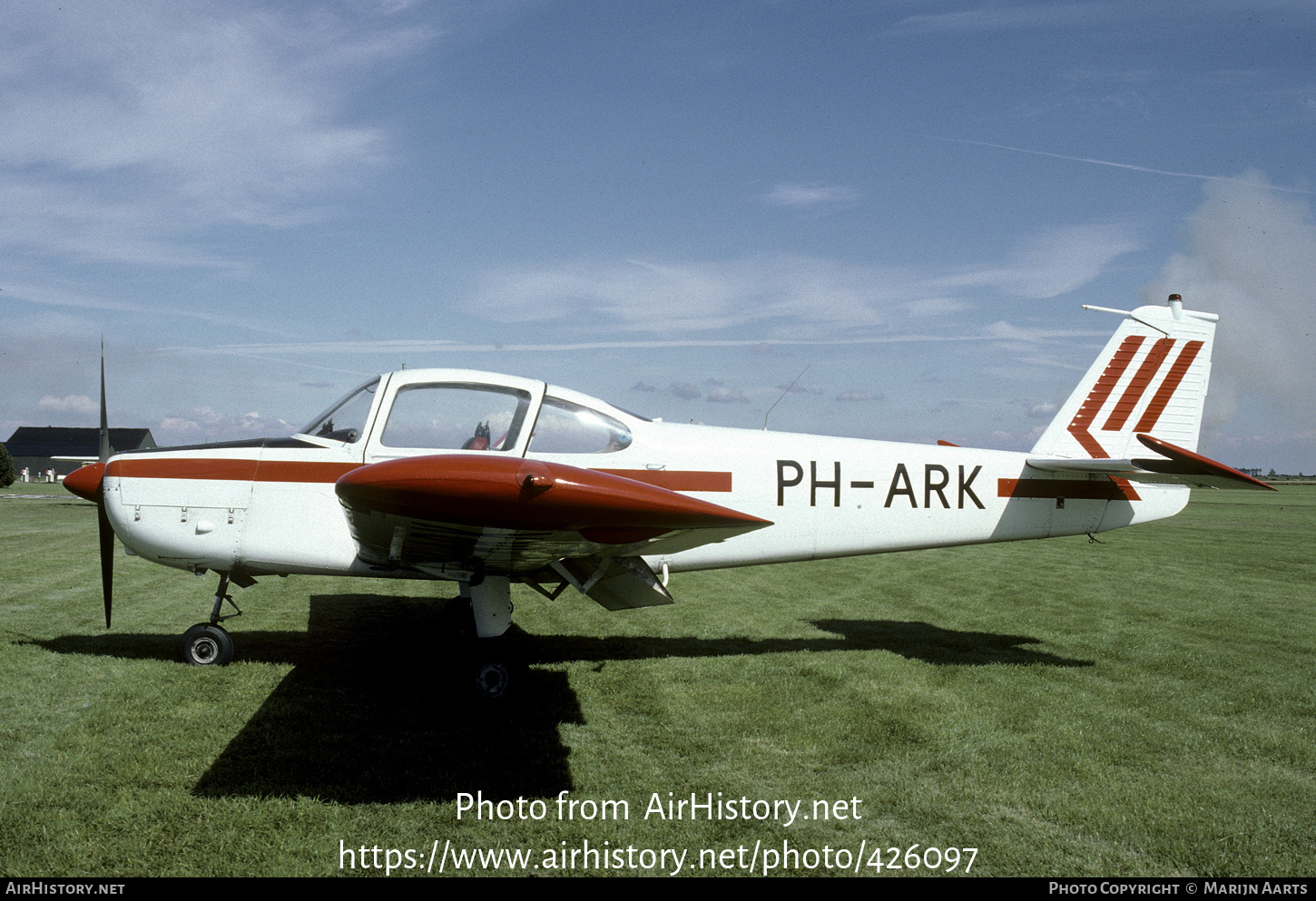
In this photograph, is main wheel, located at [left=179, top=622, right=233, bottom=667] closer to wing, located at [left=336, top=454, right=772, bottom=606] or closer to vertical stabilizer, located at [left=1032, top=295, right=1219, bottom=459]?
wing, located at [left=336, top=454, right=772, bottom=606]

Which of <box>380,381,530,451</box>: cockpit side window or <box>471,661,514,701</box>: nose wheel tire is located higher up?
<box>380,381,530,451</box>: cockpit side window

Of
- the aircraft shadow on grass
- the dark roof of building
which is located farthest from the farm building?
the aircraft shadow on grass

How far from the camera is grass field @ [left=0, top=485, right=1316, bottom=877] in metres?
3.53

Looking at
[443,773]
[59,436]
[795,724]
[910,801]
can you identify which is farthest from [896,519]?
[59,436]

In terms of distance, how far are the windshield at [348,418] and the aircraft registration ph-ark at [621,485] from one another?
0.6 inches

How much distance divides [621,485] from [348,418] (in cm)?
345

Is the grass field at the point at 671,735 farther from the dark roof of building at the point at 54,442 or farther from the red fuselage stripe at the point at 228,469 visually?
the dark roof of building at the point at 54,442

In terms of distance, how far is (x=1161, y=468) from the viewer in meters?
6.62

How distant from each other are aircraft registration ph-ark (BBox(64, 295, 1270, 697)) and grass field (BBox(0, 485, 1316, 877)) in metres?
0.79

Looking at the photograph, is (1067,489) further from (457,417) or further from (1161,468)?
(457,417)

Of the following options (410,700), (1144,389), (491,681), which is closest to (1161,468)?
(1144,389)

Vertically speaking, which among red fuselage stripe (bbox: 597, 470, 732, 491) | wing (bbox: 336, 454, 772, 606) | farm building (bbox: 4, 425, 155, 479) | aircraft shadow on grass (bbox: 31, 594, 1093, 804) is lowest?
farm building (bbox: 4, 425, 155, 479)

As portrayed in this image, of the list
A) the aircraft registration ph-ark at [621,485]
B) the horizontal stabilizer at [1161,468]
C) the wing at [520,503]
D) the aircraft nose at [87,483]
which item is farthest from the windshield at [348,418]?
the horizontal stabilizer at [1161,468]
